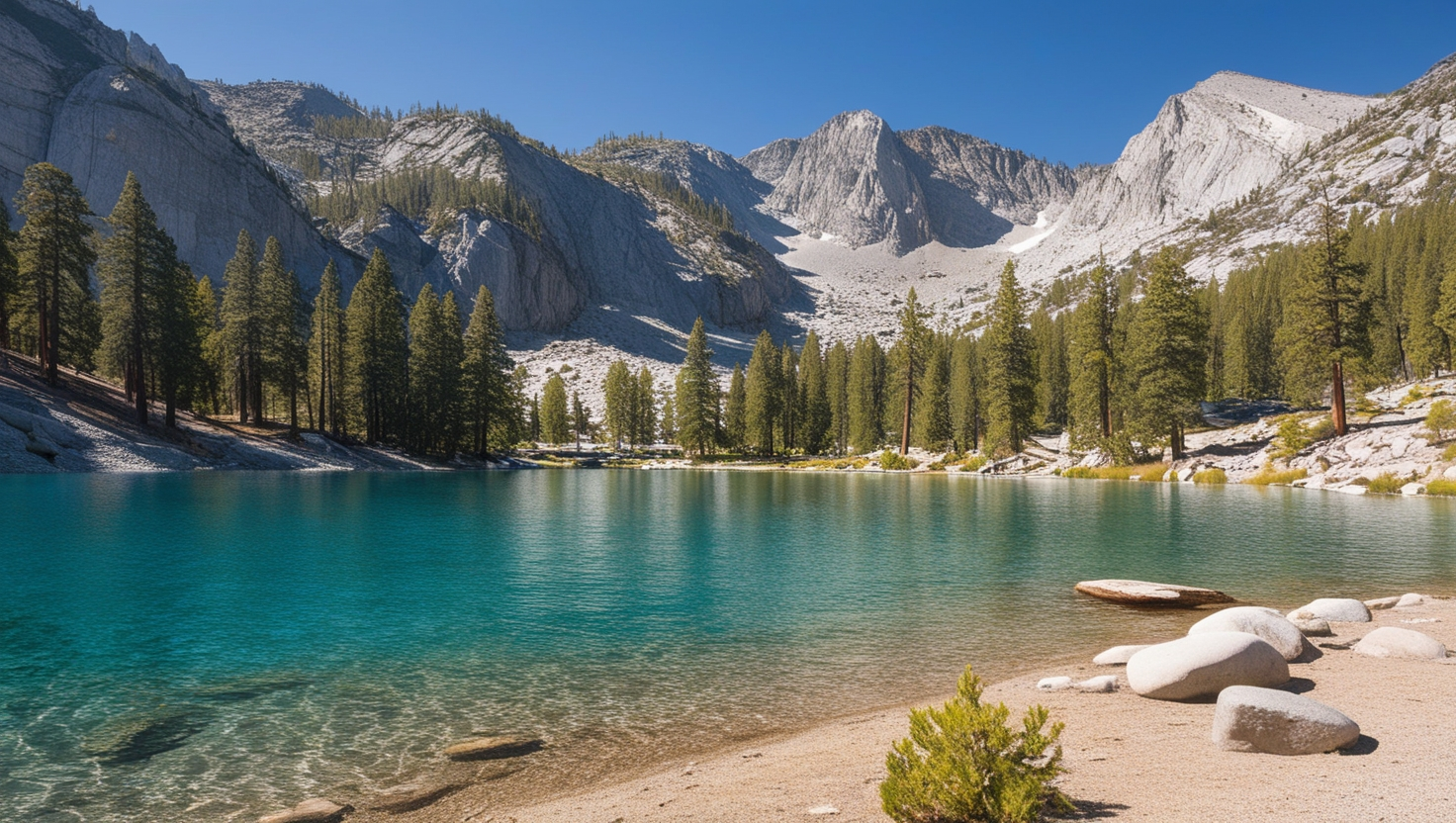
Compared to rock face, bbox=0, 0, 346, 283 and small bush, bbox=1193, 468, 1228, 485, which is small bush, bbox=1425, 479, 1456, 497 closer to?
small bush, bbox=1193, 468, 1228, 485

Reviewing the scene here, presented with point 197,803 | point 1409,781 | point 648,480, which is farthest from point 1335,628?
point 648,480

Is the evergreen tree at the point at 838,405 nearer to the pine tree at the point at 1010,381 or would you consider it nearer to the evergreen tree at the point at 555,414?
the pine tree at the point at 1010,381

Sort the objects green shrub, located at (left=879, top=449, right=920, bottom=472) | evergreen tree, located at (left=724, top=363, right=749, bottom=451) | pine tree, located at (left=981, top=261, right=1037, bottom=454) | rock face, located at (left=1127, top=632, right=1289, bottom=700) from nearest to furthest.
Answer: rock face, located at (left=1127, top=632, right=1289, bottom=700) < pine tree, located at (left=981, top=261, right=1037, bottom=454) < green shrub, located at (left=879, top=449, right=920, bottom=472) < evergreen tree, located at (left=724, top=363, right=749, bottom=451)

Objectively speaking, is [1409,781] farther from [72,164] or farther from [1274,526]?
[72,164]

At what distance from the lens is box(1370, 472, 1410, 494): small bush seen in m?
40.4

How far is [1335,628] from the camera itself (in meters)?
13.2

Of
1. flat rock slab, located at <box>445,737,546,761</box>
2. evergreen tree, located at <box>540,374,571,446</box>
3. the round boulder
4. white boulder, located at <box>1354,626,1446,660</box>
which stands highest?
evergreen tree, located at <box>540,374,571,446</box>

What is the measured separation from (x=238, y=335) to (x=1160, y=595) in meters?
72.1

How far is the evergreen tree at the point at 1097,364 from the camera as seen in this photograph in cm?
6284

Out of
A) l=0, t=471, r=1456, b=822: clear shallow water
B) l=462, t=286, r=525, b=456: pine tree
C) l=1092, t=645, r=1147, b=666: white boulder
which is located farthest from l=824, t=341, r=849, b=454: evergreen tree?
l=1092, t=645, r=1147, b=666: white boulder

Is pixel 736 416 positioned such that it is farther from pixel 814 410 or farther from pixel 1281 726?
pixel 1281 726

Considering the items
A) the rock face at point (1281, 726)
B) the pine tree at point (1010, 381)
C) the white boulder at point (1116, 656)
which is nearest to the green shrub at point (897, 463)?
the pine tree at point (1010, 381)

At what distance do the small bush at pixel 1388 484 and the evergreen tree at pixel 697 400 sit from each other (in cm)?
6984

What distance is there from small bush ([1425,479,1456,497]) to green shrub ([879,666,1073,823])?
48039 mm
